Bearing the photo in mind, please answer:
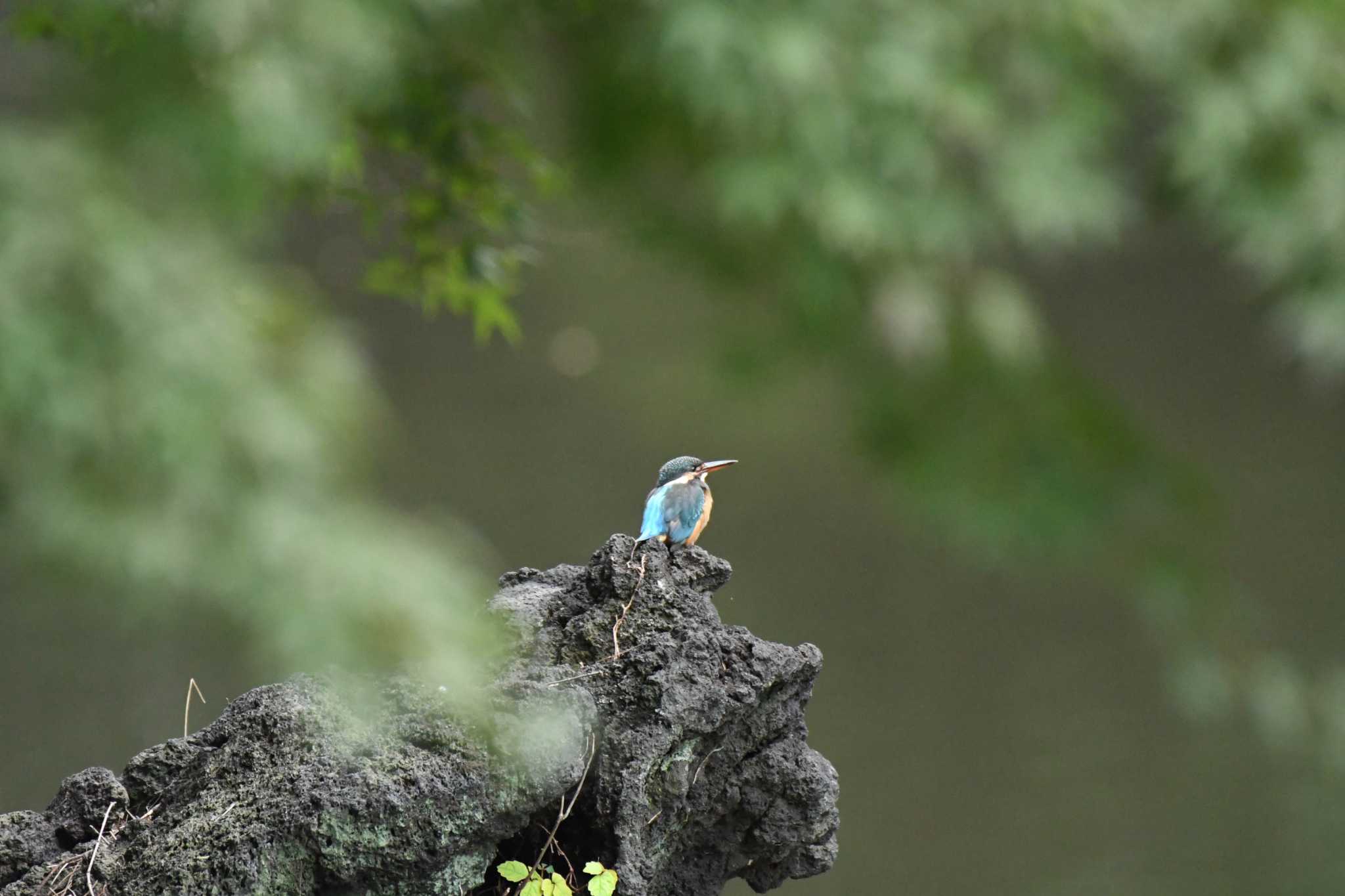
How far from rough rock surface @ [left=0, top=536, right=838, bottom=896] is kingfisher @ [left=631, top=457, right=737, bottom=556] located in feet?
0.17

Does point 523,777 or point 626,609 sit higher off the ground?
point 626,609

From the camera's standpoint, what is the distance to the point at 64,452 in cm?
133

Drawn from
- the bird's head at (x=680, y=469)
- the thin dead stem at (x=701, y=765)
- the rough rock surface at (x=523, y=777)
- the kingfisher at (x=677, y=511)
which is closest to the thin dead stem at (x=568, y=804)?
the rough rock surface at (x=523, y=777)

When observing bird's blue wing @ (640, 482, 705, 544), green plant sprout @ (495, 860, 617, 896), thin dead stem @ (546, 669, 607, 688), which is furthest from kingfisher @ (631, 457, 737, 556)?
green plant sprout @ (495, 860, 617, 896)

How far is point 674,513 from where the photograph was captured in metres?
1.49

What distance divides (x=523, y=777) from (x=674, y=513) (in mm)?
379

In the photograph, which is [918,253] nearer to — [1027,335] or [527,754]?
[1027,335]

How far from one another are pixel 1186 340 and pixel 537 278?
223 cm

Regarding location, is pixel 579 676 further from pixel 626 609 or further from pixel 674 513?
pixel 674 513

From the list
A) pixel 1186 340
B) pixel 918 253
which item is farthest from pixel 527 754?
pixel 1186 340

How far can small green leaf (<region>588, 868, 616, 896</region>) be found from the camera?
4.12 ft

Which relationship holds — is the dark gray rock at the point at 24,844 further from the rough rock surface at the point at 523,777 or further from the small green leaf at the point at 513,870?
the small green leaf at the point at 513,870

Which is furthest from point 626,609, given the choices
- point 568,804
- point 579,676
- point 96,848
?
point 96,848

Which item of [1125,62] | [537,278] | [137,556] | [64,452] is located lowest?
[137,556]
